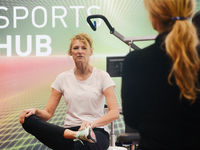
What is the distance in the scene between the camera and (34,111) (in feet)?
5.05

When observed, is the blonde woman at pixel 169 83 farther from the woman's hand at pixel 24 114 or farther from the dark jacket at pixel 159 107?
the woman's hand at pixel 24 114

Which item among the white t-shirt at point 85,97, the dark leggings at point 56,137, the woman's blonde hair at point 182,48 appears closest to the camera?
the woman's blonde hair at point 182,48

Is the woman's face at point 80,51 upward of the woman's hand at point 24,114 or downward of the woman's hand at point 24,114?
upward

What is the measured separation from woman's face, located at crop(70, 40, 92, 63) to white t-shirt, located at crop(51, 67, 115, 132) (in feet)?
0.47

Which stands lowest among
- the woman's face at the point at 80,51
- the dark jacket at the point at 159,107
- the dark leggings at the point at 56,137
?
the dark leggings at the point at 56,137

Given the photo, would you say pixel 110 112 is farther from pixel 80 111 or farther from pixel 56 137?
pixel 56 137

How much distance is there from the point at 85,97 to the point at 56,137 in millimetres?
368

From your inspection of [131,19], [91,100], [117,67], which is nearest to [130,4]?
[131,19]

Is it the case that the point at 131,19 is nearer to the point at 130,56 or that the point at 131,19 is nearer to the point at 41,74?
the point at 41,74

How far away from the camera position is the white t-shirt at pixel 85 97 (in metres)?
1.60

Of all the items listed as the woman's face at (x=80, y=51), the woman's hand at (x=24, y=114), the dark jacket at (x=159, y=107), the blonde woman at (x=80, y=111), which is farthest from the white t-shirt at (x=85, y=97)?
the dark jacket at (x=159, y=107)

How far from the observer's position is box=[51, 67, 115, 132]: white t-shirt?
160 cm

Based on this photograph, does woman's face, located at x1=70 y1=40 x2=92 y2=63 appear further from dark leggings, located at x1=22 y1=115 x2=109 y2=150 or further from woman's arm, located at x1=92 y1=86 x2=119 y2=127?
dark leggings, located at x1=22 y1=115 x2=109 y2=150

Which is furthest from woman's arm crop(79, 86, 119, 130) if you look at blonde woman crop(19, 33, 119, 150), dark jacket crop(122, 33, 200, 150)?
dark jacket crop(122, 33, 200, 150)
